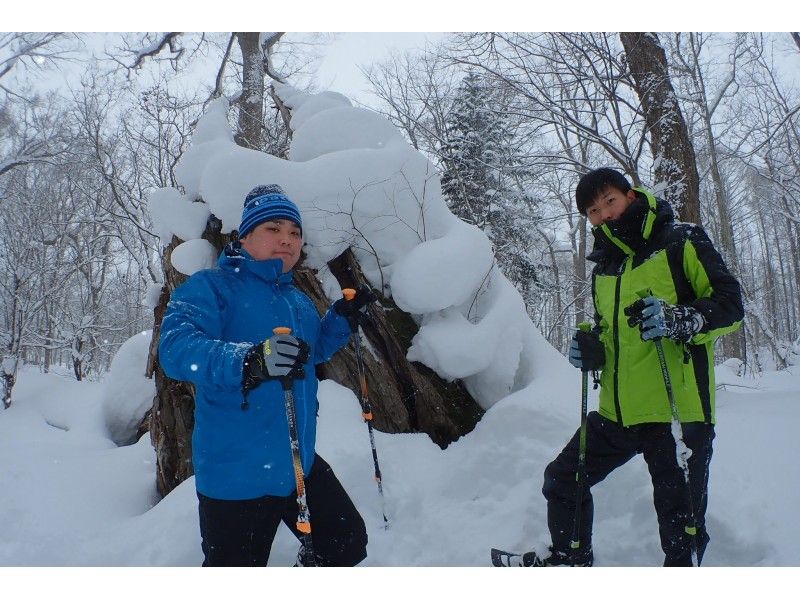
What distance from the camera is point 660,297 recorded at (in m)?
2.17

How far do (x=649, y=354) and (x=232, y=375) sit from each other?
192 centimetres

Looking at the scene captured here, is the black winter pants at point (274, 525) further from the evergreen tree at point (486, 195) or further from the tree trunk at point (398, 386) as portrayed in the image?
the evergreen tree at point (486, 195)

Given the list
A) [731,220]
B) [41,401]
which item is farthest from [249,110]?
[731,220]

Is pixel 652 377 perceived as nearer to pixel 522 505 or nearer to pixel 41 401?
pixel 522 505

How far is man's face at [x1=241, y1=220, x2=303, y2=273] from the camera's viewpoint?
1.99 meters

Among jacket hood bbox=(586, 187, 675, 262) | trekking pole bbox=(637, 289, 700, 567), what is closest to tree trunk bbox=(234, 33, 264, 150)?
jacket hood bbox=(586, 187, 675, 262)

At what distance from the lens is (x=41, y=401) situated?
→ 987 cm

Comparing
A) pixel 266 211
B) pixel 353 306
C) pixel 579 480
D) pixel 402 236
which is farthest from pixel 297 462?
pixel 402 236

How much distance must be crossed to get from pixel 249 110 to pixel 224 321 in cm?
797

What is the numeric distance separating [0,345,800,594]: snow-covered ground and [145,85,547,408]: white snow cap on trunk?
48cm

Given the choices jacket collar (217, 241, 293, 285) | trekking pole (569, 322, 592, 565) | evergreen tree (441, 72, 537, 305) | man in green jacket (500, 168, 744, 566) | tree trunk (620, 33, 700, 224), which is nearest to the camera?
jacket collar (217, 241, 293, 285)

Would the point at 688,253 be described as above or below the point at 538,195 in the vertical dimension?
below

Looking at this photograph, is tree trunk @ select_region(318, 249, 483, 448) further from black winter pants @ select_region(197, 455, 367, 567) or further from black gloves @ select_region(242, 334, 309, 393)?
black gloves @ select_region(242, 334, 309, 393)

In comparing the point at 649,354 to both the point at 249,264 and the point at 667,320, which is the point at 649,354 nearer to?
the point at 667,320
